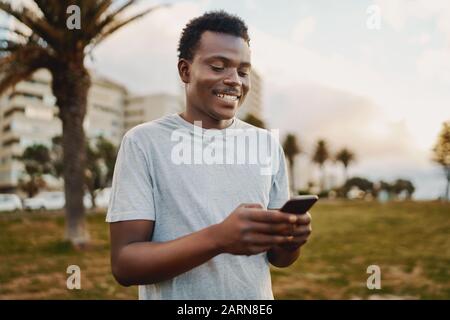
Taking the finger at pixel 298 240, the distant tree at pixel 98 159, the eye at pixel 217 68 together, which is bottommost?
the finger at pixel 298 240

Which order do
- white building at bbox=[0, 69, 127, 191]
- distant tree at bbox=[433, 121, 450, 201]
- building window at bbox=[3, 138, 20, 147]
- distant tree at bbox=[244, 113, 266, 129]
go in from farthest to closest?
building window at bbox=[3, 138, 20, 147] → white building at bbox=[0, 69, 127, 191] → distant tree at bbox=[244, 113, 266, 129] → distant tree at bbox=[433, 121, 450, 201]

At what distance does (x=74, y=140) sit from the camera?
12.3 m

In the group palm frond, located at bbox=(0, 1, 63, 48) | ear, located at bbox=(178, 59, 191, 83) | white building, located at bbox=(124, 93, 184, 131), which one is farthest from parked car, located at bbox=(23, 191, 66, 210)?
white building, located at bbox=(124, 93, 184, 131)

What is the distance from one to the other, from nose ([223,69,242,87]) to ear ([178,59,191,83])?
0.56 feet

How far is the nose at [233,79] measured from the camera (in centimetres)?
158

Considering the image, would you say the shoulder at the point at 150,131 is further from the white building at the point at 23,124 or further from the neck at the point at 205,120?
the white building at the point at 23,124

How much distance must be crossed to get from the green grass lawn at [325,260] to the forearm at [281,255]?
556cm

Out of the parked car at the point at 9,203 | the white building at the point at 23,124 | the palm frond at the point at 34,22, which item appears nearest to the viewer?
the palm frond at the point at 34,22

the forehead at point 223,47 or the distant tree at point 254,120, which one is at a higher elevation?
the distant tree at point 254,120

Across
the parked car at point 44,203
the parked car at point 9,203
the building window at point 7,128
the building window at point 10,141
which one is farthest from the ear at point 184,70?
the building window at point 7,128

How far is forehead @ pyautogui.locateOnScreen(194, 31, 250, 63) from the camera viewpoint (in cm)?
158

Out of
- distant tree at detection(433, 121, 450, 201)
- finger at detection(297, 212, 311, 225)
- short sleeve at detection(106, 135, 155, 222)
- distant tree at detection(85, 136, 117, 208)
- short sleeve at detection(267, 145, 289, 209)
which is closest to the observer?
finger at detection(297, 212, 311, 225)

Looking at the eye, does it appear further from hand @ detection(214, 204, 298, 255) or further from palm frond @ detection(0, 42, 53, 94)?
palm frond @ detection(0, 42, 53, 94)
